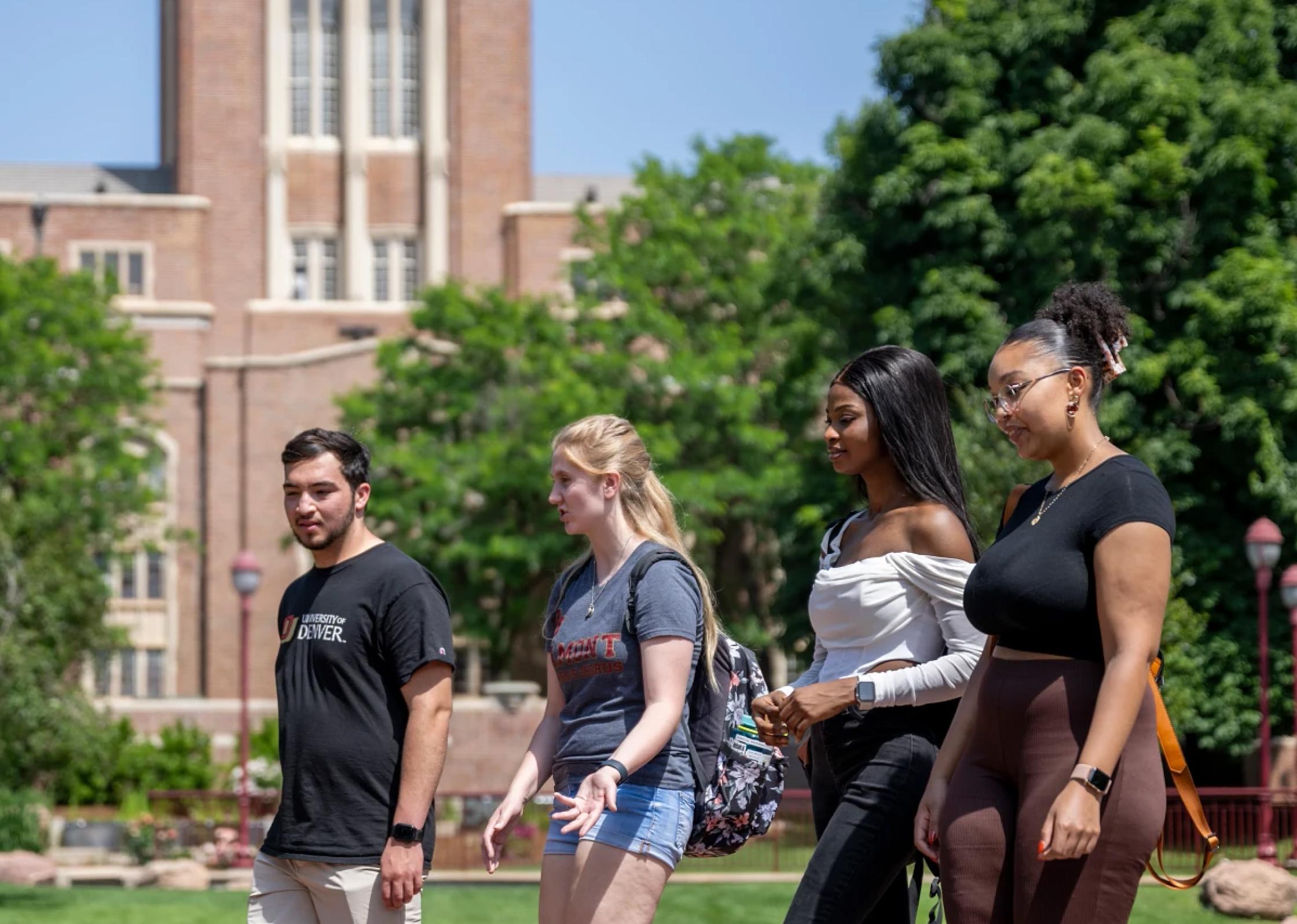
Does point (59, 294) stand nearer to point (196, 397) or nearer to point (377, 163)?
point (196, 397)

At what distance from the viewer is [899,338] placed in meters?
26.4

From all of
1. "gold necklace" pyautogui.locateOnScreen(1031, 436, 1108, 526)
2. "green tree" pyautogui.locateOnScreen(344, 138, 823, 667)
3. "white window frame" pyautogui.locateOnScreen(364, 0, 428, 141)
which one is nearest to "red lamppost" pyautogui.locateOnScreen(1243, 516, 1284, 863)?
"green tree" pyautogui.locateOnScreen(344, 138, 823, 667)

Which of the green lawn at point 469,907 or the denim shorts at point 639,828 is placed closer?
the denim shorts at point 639,828

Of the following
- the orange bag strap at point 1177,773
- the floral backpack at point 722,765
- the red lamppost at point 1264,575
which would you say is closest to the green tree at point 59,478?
the red lamppost at point 1264,575

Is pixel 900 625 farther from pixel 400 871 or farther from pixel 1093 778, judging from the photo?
pixel 400 871

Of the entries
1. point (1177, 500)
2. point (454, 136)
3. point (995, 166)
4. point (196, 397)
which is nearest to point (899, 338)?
point (995, 166)

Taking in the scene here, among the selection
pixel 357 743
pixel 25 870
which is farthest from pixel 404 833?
pixel 25 870

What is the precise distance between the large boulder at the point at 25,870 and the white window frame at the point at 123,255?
32.0 m

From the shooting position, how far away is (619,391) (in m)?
36.7

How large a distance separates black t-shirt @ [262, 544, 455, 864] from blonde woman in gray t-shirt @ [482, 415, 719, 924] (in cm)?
39

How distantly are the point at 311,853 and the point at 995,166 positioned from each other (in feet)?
74.8

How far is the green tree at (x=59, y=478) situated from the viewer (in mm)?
32312

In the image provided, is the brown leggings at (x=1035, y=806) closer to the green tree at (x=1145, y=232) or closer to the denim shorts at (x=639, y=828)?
the denim shorts at (x=639, y=828)

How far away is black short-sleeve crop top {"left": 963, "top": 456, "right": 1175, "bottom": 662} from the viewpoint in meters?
3.96
